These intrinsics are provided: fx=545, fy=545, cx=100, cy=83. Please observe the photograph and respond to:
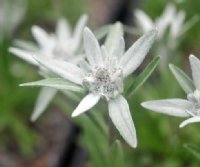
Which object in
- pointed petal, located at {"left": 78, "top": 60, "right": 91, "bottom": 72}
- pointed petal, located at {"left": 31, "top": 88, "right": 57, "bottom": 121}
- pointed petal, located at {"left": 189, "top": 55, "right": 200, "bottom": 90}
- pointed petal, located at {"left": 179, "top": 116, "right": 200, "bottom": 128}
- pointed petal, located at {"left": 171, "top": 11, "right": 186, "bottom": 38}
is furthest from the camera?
pointed petal, located at {"left": 171, "top": 11, "right": 186, "bottom": 38}

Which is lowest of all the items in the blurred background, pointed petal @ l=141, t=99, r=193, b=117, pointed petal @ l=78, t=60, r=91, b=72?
the blurred background

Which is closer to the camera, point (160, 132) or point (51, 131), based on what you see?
point (160, 132)

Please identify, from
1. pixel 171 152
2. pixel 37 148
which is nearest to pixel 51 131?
pixel 37 148

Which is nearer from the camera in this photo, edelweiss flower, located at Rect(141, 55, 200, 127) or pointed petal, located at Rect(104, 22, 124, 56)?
edelweiss flower, located at Rect(141, 55, 200, 127)

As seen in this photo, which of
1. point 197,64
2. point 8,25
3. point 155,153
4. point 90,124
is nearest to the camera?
point 197,64

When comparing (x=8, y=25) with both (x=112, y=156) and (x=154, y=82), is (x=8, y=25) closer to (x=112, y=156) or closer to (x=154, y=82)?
(x=154, y=82)

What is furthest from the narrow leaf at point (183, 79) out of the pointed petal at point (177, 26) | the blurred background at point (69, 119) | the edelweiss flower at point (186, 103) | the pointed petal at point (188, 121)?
the pointed petal at point (177, 26)

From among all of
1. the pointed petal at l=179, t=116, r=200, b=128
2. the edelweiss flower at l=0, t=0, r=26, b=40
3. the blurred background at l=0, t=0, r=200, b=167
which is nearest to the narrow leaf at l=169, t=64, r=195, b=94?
the pointed petal at l=179, t=116, r=200, b=128

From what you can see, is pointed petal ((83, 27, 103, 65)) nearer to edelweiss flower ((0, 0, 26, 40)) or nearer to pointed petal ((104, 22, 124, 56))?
pointed petal ((104, 22, 124, 56))
